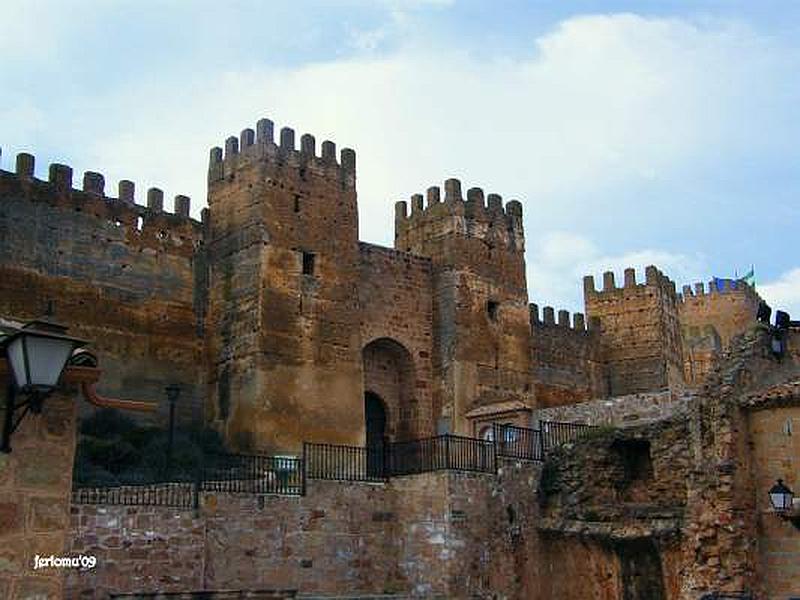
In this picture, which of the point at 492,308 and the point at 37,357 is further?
the point at 492,308

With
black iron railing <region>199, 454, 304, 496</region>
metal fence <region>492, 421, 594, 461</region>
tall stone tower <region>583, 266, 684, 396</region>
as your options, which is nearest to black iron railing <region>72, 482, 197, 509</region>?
black iron railing <region>199, 454, 304, 496</region>

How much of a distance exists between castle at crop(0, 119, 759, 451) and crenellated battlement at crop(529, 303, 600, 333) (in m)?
3.84

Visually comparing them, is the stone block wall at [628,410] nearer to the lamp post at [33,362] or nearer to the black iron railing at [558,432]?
the black iron railing at [558,432]

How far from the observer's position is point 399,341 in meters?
25.6

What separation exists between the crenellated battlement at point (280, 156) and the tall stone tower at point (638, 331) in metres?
14.5

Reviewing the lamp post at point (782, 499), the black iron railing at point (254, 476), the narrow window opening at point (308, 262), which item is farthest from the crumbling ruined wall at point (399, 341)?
the lamp post at point (782, 499)

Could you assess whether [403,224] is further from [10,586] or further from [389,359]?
[10,586]

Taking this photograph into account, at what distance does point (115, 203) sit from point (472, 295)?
381 inches

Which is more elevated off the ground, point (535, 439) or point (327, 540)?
point (535, 439)

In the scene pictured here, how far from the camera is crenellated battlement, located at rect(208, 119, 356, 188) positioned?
23.2 meters

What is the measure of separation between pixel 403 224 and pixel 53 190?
1054cm

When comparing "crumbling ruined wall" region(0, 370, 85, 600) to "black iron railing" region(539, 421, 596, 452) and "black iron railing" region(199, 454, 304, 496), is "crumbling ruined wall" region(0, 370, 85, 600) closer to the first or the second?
"black iron railing" region(199, 454, 304, 496)

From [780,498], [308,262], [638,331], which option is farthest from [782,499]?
[638,331]

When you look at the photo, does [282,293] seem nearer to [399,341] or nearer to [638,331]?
[399,341]
